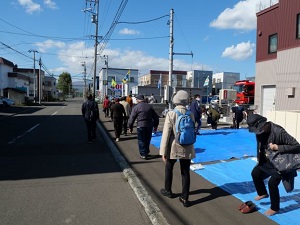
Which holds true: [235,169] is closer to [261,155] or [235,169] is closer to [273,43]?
[261,155]

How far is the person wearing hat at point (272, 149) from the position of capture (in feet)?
13.2

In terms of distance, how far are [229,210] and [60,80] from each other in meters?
102

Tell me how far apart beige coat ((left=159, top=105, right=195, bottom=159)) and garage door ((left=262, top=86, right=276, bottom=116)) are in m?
13.8

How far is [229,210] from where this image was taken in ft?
14.9

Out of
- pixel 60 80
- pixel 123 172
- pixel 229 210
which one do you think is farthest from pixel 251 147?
pixel 60 80

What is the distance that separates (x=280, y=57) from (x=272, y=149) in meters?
12.3

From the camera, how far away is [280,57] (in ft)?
48.6

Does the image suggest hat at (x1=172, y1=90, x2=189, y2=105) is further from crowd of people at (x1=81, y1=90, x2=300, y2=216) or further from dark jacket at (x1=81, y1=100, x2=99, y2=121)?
dark jacket at (x1=81, y1=100, x2=99, y2=121)

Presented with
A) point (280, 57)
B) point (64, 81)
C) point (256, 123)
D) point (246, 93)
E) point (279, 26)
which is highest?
point (64, 81)

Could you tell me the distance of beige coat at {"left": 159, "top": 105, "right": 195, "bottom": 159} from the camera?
15.3 feet

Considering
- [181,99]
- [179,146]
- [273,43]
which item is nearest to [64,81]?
[273,43]

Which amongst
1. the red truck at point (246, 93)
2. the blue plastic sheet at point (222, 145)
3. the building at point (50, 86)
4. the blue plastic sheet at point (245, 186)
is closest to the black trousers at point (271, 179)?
the blue plastic sheet at point (245, 186)

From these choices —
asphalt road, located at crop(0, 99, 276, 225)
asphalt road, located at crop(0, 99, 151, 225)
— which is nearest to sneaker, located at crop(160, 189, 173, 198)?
asphalt road, located at crop(0, 99, 276, 225)

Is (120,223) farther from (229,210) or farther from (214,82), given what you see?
(214,82)
